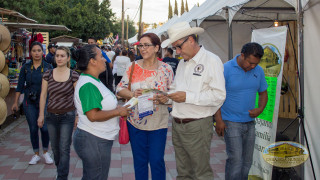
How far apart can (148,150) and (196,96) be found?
1000 mm

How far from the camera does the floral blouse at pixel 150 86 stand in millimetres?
3432

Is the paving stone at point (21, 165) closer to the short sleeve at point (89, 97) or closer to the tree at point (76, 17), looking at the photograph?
the short sleeve at point (89, 97)

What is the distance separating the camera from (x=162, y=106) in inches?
138

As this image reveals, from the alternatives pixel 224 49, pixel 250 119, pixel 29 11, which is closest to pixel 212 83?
→ pixel 250 119

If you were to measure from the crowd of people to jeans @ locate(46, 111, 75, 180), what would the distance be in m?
0.01

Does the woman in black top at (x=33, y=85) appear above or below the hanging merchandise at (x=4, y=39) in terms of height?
below

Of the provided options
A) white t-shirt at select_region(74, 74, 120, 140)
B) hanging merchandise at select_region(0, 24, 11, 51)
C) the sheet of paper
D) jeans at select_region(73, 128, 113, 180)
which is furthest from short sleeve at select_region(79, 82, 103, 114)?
hanging merchandise at select_region(0, 24, 11, 51)

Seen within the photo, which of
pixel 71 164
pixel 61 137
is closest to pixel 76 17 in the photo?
pixel 71 164

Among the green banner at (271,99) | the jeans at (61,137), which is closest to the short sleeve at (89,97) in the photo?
the jeans at (61,137)

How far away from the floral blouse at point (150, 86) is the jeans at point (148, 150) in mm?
77

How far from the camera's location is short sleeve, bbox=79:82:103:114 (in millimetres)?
2568

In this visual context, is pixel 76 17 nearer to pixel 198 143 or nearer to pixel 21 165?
pixel 21 165

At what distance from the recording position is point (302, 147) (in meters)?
3.66

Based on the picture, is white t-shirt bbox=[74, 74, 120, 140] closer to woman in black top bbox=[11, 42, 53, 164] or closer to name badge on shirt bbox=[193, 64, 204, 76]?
name badge on shirt bbox=[193, 64, 204, 76]
